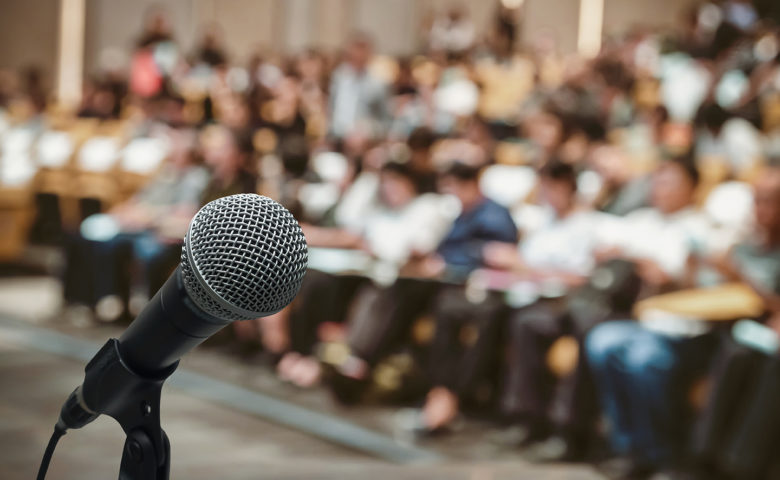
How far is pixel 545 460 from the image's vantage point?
3.17m

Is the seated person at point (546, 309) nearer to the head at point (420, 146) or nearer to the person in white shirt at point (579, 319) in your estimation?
the person in white shirt at point (579, 319)

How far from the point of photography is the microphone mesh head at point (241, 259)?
746 millimetres

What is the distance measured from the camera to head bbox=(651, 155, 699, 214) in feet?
11.0

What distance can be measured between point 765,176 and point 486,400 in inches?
55.3

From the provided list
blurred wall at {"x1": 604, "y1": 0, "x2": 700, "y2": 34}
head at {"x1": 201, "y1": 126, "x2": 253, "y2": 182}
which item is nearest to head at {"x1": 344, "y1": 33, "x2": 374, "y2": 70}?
head at {"x1": 201, "y1": 126, "x2": 253, "y2": 182}

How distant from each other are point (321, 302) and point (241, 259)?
3372mm

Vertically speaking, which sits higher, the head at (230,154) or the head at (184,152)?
the head at (230,154)

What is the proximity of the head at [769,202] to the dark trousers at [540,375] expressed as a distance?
27.1 inches

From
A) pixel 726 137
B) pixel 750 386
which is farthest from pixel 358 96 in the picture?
pixel 750 386

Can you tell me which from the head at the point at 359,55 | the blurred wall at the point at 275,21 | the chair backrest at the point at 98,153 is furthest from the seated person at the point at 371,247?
the blurred wall at the point at 275,21

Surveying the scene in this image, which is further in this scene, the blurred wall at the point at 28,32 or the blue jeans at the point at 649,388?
the blurred wall at the point at 28,32

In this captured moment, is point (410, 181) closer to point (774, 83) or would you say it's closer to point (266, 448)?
point (266, 448)

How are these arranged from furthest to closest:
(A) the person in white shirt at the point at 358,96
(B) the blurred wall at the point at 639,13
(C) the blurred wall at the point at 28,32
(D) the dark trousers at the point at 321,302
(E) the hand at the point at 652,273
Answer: (B) the blurred wall at the point at 639,13 < (C) the blurred wall at the point at 28,32 < (A) the person in white shirt at the point at 358,96 < (D) the dark trousers at the point at 321,302 < (E) the hand at the point at 652,273

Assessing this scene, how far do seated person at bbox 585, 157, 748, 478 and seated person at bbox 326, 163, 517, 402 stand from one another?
2.50ft
